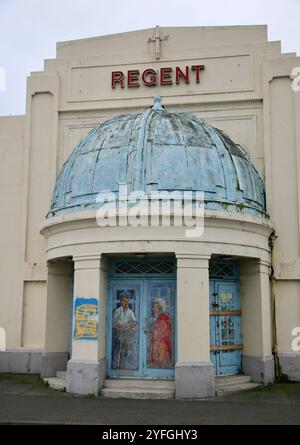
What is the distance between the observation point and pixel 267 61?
1633cm

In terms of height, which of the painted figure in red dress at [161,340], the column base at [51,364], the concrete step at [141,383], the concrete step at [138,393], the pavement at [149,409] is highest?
the painted figure in red dress at [161,340]

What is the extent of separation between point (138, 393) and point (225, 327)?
3193mm

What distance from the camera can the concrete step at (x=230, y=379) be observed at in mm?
12841

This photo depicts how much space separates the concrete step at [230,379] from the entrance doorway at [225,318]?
22 cm

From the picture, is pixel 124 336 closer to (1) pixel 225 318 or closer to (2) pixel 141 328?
(2) pixel 141 328

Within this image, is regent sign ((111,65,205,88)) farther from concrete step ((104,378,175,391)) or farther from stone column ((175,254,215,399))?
concrete step ((104,378,175,391))

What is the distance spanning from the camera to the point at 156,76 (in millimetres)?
17062

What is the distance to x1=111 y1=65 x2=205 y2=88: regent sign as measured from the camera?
16.9 metres

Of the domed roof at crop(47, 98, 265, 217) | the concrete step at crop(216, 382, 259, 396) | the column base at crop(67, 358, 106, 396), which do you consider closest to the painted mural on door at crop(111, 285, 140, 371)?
the column base at crop(67, 358, 106, 396)

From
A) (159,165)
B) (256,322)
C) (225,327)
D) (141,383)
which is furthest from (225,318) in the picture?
(159,165)

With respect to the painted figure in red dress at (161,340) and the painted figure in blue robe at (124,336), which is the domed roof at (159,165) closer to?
the painted figure in blue robe at (124,336)

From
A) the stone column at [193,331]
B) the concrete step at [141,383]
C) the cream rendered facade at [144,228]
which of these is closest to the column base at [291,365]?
the cream rendered facade at [144,228]

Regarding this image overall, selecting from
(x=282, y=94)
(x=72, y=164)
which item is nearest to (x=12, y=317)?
(x=72, y=164)
